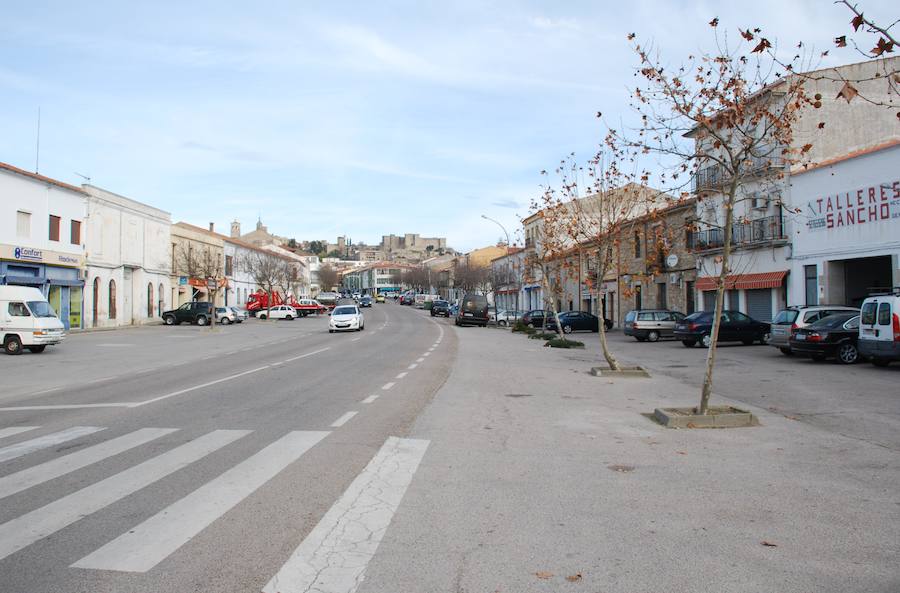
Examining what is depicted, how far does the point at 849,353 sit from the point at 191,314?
4212 cm

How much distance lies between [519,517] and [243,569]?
2071 mm

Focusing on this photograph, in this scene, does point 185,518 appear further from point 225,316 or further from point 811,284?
point 225,316

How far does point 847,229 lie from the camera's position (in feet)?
87.3

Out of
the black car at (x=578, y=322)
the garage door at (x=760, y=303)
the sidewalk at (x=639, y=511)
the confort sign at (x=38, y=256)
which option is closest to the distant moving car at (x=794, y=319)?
the garage door at (x=760, y=303)

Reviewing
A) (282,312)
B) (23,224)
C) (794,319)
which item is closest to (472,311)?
(282,312)

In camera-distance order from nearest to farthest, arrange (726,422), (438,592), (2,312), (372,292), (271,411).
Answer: (438,592) < (726,422) < (271,411) < (2,312) < (372,292)

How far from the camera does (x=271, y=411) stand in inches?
406

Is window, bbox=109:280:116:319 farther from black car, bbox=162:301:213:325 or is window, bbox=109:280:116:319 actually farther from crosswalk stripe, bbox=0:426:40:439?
crosswalk stripe, bbox=0:426:40:439

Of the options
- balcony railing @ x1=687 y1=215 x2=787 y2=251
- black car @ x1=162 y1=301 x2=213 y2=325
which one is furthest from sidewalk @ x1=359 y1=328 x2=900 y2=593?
black car @ x1=162 y1=301 x2=213 y2=325

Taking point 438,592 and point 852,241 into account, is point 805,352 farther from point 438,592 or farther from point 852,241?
point 438,592

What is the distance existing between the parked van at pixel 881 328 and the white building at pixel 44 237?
3525cm

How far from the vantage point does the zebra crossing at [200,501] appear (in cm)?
418

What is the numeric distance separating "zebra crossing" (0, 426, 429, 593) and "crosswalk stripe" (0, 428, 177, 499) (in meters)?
0.01

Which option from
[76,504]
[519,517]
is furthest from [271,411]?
[519,517]
